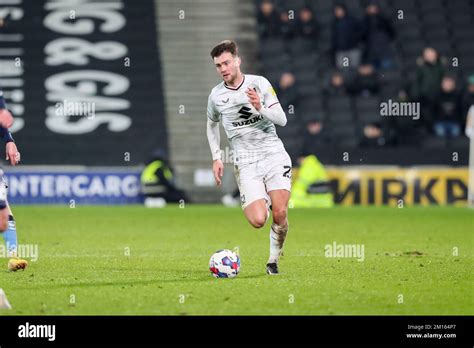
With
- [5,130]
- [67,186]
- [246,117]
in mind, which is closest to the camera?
[246,117]

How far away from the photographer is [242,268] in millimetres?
12938

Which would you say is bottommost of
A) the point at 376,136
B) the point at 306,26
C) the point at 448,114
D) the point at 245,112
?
the point at 245,112

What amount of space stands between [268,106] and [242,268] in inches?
86.7

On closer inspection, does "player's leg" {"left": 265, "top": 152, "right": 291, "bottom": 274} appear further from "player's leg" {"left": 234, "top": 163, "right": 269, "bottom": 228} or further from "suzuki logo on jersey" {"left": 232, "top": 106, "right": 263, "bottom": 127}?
"suzuki logo on jersey" {"left": 232, "top": 106, "right": 263, "bottom": 127}

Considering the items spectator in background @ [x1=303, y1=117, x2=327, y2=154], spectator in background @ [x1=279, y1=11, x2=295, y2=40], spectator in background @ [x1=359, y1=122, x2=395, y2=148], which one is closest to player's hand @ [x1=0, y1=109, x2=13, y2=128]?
spectator in background @ [x1=303, y1=117, x2=327, y2=154]

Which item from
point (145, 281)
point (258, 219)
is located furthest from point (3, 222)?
point (258, 219)

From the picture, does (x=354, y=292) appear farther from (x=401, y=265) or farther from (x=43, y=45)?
(x=43, y=45)

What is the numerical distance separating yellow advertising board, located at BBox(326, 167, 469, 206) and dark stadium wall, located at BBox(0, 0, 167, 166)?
5.70m

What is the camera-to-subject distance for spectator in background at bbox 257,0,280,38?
30109mm

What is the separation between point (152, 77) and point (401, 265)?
18.5 meters

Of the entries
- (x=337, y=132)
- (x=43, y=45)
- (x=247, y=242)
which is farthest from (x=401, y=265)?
(x=43, y=45)

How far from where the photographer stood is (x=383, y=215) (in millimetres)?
A: 22125

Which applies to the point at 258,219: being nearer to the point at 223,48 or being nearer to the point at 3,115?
the point at 223,48

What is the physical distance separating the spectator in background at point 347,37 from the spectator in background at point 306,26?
1.17 meters
